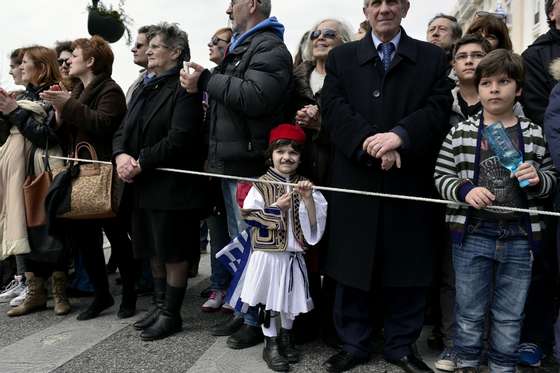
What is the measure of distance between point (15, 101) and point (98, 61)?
74cm

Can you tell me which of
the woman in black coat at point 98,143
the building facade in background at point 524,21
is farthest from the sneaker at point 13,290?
the building facade in background at point 524,21

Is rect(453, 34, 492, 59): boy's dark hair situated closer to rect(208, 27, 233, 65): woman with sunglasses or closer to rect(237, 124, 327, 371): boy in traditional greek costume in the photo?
rect(237, 124, 327, 371): boy in traditional greek costume

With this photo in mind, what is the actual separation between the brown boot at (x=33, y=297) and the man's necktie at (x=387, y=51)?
3.30 meters

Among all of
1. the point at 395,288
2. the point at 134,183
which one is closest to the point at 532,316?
the point at 395,288

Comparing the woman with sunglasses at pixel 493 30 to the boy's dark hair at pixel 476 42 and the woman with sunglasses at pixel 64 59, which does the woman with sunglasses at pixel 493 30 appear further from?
the woman with sunglasses at pixel 64 59

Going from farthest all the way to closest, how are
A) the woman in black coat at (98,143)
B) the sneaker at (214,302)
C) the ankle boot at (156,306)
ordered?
the sneaker at (214,302) → the woman in black coat at (98,143) → the ankle boot at (156,306)

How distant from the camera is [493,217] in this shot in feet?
8.94

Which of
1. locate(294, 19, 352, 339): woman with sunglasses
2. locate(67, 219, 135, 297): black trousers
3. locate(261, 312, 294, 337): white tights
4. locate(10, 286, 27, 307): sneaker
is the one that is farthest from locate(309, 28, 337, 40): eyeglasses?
locate(10, 286, 27, 307): sneaker

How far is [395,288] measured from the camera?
119 inches

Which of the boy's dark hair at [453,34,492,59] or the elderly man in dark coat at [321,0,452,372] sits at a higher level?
the boy's dark hair at [453,34,492,59]

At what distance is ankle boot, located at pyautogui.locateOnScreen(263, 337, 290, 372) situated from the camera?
118 inches

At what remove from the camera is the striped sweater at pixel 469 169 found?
8.80 ft

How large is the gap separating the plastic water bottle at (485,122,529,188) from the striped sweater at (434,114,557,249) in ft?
0.22

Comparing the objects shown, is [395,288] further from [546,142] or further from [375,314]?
[546,142]
